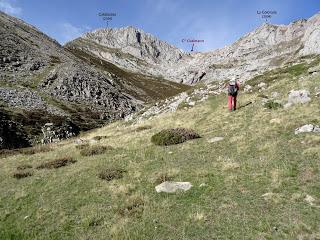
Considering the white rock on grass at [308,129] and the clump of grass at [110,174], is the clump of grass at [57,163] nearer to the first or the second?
the clump of grass at [110,174]

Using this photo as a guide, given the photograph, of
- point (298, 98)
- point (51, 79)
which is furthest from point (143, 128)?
point (51, 79)

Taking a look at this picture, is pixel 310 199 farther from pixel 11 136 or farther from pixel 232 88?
pixel 11 136

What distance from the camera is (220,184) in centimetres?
1577

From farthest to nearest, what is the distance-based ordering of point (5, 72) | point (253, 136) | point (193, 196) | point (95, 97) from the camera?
point (95, 97)
point (5, 72)
point (253, 136)
point (193, 196)

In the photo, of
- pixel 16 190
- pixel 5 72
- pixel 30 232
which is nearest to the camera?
pixel 30 232

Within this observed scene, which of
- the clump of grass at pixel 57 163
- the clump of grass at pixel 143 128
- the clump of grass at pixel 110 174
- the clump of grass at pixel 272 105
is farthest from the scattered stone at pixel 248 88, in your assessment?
the clump of grass at pixel 110 174

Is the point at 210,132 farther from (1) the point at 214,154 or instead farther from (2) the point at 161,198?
(2) the point at 161,198

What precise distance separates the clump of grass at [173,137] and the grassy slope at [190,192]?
2.56 ft

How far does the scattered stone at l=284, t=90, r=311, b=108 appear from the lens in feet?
86.8

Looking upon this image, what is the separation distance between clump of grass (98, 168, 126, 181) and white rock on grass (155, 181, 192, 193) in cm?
299

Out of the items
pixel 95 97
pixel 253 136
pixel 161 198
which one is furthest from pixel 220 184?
pixel 95 97

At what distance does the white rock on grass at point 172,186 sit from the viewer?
1591cm

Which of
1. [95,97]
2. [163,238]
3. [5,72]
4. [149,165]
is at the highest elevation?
[5,72]

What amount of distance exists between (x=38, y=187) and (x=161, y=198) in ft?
22.8
